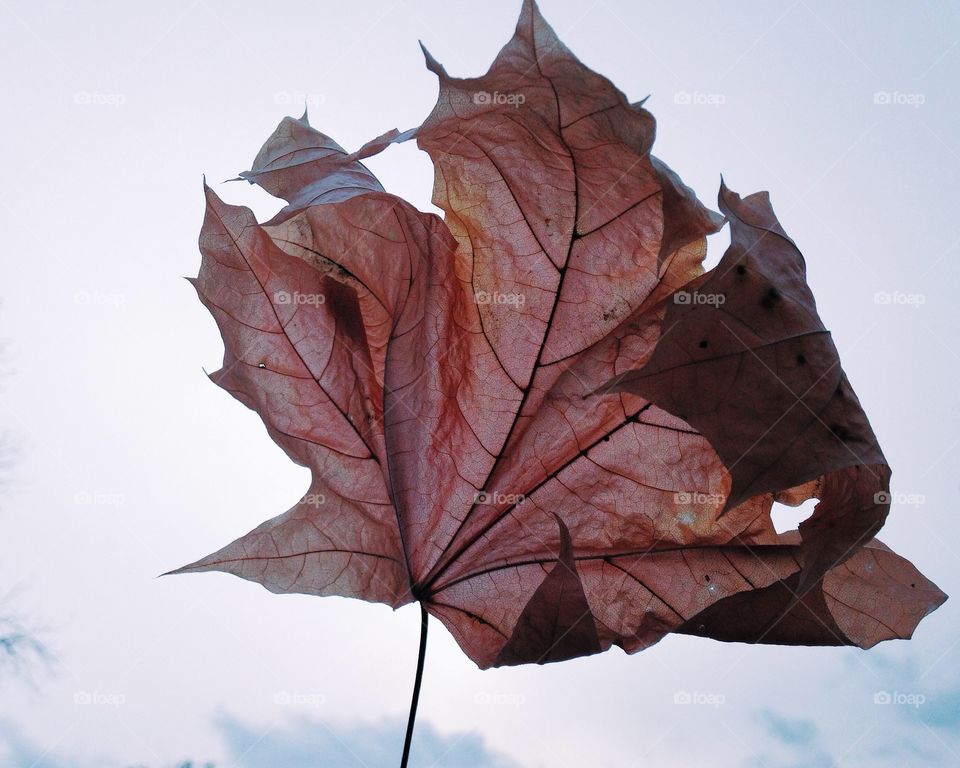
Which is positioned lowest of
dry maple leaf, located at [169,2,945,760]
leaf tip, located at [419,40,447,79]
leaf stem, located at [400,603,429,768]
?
leaf stem, located at [400,603,429,768]

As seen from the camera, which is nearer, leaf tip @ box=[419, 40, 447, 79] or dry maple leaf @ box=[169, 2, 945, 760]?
leaf tip @ box=[419, 40, 447, 79]

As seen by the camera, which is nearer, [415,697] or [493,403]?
[415,697]

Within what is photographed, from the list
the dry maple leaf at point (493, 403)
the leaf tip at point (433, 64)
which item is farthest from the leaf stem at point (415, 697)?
the leaf tip at point (433, 64)

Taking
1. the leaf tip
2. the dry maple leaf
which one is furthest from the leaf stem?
the leaf tip

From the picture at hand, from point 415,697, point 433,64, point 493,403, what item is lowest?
point 415,697

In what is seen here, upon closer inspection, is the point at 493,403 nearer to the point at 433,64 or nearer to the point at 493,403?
the point at 493,403

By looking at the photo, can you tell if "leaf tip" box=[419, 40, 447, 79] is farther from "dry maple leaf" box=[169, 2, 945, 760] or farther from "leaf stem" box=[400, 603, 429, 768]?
"leaf stem" box=[400, 603, 429, 768]

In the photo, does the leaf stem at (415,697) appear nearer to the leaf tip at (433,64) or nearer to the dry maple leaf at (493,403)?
the dry maple leaf at (493,403)

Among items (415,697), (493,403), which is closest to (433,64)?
(493,403)

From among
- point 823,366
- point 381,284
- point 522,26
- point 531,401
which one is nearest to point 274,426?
point 381,284

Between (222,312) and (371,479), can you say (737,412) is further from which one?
(222,312)
